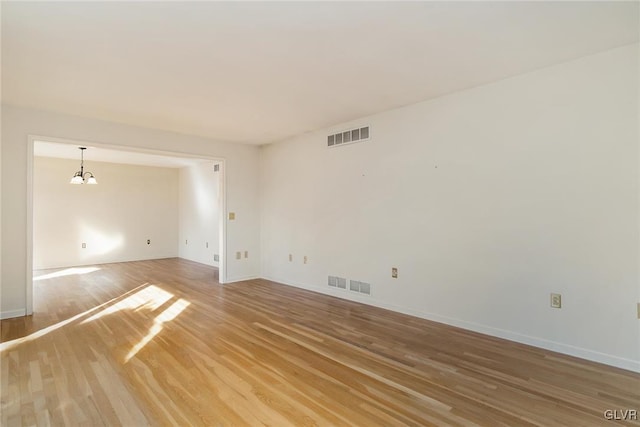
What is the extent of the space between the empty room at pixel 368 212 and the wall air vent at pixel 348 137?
0.03 m

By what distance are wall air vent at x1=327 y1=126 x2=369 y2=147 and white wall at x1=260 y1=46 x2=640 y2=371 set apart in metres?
0.11

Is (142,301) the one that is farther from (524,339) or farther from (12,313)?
(524,339)

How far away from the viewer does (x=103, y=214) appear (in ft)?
25.8

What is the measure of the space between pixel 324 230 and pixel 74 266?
21.1 feet

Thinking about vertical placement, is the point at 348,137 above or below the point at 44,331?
above

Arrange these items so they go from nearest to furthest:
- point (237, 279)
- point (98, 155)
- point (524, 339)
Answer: point (524, 339), point (237, 279), point (98, 155)

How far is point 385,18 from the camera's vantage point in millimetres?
2131

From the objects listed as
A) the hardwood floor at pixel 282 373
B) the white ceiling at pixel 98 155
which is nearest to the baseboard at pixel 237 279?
the hardwood floor at pixel 282 373

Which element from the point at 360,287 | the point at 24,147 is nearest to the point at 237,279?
the point at 360,287

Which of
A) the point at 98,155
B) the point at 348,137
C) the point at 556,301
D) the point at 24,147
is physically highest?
the point at 98,155

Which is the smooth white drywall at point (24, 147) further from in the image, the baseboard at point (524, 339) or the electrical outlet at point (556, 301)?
the electrical outlet at point (556, 301)

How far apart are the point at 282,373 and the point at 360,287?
85.8 inches

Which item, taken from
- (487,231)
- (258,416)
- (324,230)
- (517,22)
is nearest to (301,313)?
(324,230)

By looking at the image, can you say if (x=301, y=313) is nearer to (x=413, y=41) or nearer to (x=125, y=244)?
(x=413, y=41)
